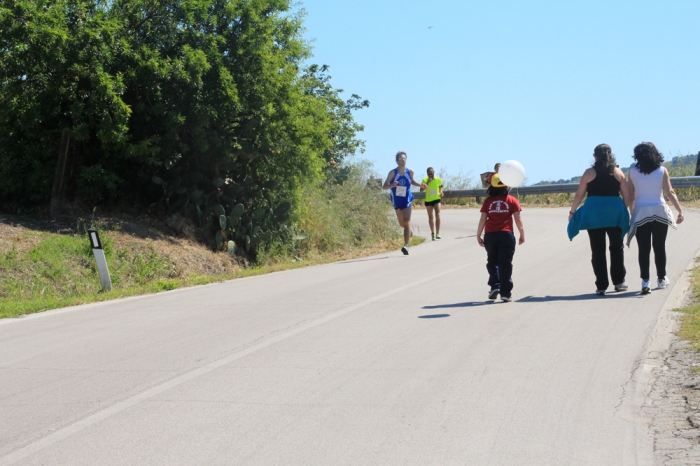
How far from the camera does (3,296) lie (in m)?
12.4

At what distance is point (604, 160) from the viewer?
11281 mm

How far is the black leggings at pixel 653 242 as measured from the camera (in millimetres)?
11180

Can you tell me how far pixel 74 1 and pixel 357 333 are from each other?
33.1 ft

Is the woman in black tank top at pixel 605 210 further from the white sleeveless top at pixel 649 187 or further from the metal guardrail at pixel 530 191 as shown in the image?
the metal guardrail at pixel 530 191

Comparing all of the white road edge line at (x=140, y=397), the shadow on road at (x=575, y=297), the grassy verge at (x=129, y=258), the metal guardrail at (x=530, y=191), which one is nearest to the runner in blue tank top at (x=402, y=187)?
the grassy verge at (x=129, y=258)

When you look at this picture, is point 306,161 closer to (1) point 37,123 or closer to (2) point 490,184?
(1) point 37,123

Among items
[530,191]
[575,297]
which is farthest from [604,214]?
[530,191]

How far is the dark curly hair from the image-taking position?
1128 cm

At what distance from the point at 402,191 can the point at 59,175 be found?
7245mm

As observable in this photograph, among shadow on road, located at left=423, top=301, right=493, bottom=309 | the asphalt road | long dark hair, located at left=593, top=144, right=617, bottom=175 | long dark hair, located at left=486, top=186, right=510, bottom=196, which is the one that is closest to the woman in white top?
long dark hair, located at left=593, top=144, right=617, bottom=175

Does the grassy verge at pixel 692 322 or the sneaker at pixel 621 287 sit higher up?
the sneaker at pixel 621 287

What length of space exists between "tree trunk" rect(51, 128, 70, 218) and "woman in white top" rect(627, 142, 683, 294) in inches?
404

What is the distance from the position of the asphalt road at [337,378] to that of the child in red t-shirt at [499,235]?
0.43 metres

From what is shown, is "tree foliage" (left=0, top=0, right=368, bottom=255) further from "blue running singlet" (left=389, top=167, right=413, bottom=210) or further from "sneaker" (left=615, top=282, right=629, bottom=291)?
"sneaker" (left=615, top=282, right=629, bottom=291)
